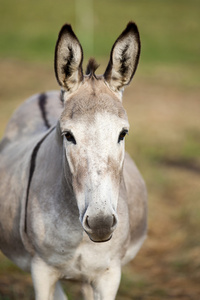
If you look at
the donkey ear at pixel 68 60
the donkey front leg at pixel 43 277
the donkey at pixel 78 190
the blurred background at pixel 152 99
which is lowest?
the donkey front leg at pixel 43 277

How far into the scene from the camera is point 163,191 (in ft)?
27.1

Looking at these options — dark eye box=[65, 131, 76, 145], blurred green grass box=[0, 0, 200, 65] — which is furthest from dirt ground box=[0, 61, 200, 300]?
blurred green grass box=[0, 0, 200, 65]

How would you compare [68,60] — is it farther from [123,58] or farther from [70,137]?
[70,137]

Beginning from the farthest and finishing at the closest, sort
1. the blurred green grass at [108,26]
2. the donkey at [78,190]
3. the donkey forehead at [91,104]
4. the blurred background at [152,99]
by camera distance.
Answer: the blurred green grass at [108,26] < the blurred background at [152,99] < the donkey forehead at [91,104] < the donkey at [78,190]

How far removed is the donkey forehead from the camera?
9.88 feet

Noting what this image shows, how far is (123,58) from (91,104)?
410 mm

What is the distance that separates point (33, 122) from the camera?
4.80 metres

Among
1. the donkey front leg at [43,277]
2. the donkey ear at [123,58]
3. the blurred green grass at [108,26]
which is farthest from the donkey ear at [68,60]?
the blurred green grass at [108,26]

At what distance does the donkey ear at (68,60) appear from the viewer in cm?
310

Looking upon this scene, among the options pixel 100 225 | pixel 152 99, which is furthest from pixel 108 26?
pixel 100 225

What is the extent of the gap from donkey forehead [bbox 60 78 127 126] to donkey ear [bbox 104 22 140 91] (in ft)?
0.29

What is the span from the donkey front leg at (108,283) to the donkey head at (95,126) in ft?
2.45

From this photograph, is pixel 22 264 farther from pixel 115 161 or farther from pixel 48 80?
pixel 48 80

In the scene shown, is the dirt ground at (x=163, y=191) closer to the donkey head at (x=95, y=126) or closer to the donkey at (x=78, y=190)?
the donkey at (x=78, y=190)
